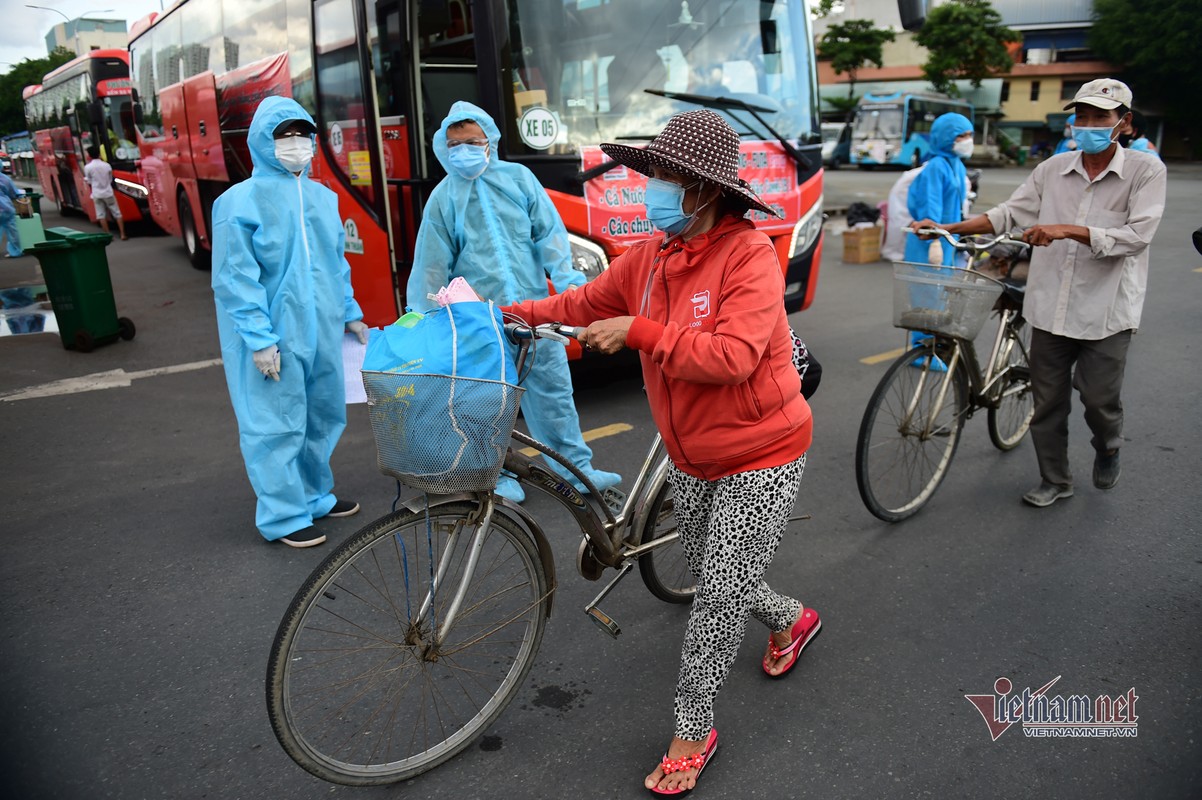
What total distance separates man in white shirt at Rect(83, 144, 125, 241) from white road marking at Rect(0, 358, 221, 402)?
10.5 metres

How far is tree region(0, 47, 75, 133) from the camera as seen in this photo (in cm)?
5762

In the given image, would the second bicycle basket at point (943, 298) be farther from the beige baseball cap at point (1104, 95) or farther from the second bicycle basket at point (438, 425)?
the second bicycle basket at point (438, 425)

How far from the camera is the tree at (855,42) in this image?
140 feet

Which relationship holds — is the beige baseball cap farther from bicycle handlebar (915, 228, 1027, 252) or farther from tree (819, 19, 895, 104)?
tree (819, 19, 895, 104)

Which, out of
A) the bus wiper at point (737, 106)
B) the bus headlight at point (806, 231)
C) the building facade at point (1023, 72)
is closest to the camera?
the bus wiper at point (737, 106)

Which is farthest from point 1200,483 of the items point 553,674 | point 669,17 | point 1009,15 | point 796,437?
point 1009,15

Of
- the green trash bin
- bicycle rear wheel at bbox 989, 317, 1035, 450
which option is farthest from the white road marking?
bicycle rear wheel at bbox 989, 317, 1035, 450

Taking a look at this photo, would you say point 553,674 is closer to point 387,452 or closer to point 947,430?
point 387,452

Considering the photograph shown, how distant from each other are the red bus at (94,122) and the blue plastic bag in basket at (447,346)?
1580cm

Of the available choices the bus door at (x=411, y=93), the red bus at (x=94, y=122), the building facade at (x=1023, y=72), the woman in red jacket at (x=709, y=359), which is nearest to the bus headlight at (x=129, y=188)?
the red bus at (x=94, y=122)

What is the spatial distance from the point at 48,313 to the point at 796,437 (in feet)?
31.1

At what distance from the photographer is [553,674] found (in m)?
2.87

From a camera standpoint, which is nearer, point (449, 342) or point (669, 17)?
point (449, 342)

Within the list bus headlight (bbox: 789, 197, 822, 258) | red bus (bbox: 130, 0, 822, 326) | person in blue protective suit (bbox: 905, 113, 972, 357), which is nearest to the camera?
red bus (bbox: 130, 0, 822, 326)
